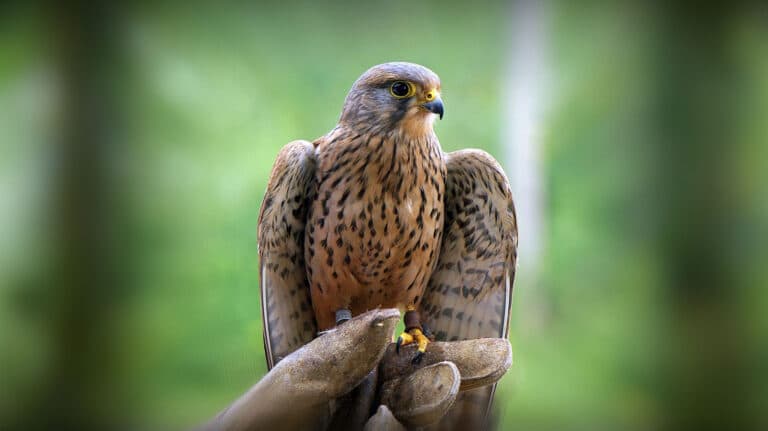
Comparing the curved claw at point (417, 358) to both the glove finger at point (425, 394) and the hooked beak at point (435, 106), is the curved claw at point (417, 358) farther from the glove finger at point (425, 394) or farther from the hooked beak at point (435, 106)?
the hooked beak at point (435, 106)

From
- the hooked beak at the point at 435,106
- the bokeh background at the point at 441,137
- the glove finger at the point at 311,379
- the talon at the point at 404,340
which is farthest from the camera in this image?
the bokeh background at the point at 441,137

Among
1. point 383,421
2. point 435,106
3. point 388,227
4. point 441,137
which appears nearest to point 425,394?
point 383,421

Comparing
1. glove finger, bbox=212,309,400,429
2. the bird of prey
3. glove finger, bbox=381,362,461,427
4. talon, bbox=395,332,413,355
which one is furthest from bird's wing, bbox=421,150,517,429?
glove finger, bbox=212,309,400,429

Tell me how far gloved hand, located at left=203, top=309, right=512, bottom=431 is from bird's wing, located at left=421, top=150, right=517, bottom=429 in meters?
0.21

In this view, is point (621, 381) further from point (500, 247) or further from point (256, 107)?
point (256, 107)

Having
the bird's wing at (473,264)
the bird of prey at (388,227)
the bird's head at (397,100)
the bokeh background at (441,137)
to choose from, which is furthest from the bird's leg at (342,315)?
the bokeh background at (441,137)

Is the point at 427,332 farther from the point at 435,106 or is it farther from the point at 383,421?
the point at 435,106

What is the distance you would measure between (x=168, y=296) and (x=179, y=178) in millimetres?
434

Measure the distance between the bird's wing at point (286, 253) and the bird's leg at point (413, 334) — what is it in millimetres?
225

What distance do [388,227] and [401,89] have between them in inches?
11.0

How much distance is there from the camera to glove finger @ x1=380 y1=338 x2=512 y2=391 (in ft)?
4.09

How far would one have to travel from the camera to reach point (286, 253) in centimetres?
146

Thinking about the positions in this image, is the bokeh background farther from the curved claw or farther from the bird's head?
the curved claw

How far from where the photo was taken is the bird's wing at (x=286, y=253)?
1395 millimetres
